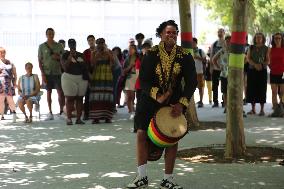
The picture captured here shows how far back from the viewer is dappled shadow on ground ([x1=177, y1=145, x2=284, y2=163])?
842 cm

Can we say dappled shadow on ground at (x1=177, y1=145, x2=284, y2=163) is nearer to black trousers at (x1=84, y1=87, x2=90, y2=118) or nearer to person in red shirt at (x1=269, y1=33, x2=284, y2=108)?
black trousers at (x1=84, y1=87, x2=90, y2=118)

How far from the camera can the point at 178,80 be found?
22.0ft

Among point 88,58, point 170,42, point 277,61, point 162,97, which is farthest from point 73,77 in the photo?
point 162,97

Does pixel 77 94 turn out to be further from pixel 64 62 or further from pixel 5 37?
pixel 5 37

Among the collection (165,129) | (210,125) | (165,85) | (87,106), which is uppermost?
(165,85)

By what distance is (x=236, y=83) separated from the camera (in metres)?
8.59

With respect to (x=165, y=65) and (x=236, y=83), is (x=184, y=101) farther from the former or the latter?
(x=236, y=83)

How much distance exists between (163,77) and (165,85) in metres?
0.09

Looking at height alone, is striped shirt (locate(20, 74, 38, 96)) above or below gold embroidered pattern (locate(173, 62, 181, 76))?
below

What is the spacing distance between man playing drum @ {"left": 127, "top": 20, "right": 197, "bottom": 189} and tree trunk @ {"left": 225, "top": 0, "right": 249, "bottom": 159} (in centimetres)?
203

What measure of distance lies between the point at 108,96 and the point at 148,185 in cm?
653

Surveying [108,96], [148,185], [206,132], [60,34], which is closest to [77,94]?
[108,96]

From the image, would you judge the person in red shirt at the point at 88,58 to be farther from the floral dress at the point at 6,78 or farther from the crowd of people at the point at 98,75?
the floral dress at the point at 6,78

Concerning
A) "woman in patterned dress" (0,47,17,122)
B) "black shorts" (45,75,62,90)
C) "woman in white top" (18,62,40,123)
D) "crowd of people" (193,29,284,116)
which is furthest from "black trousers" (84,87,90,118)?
"crowd of people" (193,29,284,116)
